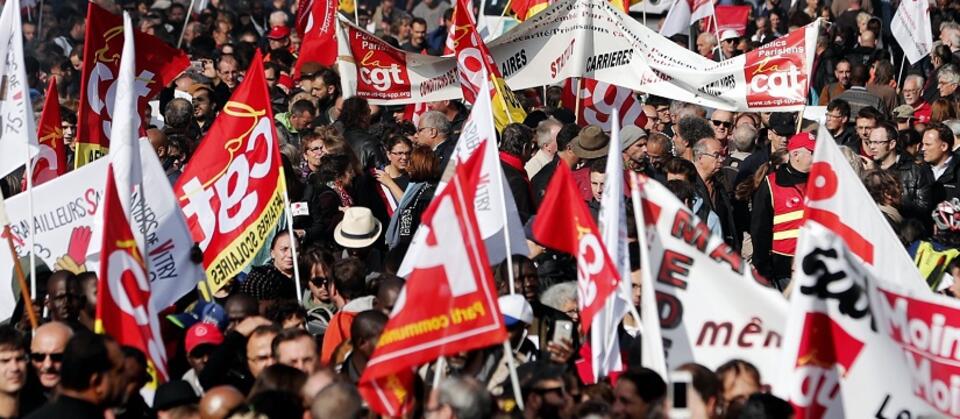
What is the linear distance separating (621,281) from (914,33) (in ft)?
34.4

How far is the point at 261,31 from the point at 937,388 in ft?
53.6

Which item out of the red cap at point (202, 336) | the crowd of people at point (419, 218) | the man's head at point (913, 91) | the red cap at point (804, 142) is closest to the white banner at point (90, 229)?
the crowd of people at point (419, 218)

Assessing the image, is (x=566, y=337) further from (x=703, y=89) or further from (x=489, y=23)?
(x=489, y=23)

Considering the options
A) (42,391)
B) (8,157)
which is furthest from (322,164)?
(42,391)

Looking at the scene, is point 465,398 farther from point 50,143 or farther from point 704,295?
point 50,143

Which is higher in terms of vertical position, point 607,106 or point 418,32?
point 607,106

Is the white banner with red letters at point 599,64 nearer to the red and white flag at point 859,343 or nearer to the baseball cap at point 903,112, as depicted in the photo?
the baseball cap at point 903,112

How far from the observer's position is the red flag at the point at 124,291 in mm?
8367

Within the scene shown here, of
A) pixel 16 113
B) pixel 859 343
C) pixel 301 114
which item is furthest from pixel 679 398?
pixel 301 114

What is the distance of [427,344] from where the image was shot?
7.75 metres

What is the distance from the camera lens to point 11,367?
26.5 ft

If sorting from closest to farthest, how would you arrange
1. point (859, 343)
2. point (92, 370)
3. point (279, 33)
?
point (92, 370), point (859, 343), point (279, 33)

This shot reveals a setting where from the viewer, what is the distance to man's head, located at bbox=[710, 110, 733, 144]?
14820 mm

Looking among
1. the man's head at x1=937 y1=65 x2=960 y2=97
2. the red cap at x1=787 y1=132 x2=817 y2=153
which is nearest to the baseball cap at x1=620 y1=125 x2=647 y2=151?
the red cap at x1=787 y1=132 x2=817 y2=153
